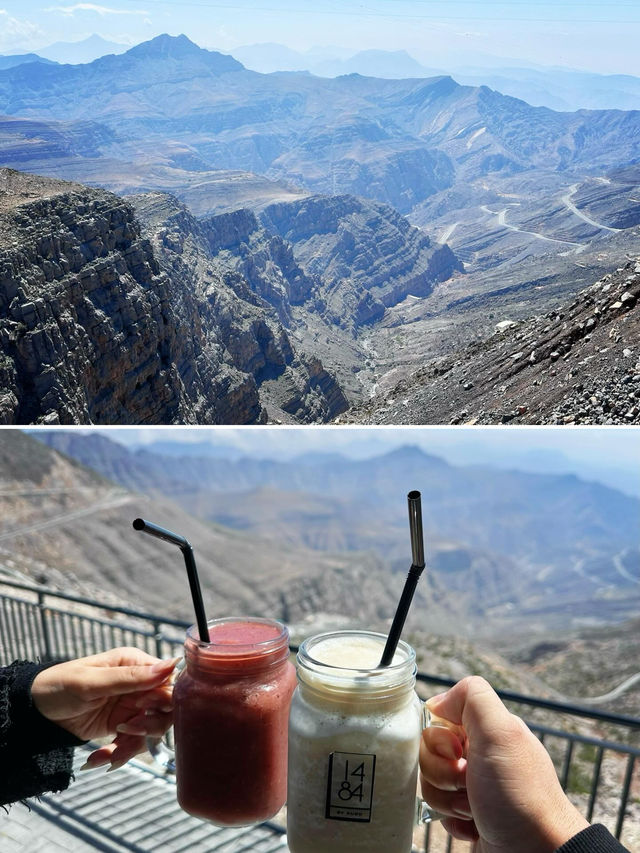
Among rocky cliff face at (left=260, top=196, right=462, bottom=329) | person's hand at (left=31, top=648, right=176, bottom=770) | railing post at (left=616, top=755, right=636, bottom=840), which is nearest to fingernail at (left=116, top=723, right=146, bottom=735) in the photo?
person's hand at (left=31, top=648, right=176, bottom=770)

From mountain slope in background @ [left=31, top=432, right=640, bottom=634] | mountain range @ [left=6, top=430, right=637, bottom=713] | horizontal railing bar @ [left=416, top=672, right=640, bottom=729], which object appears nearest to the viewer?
horizontal railing bar @ [left=416, top=672, right=640, bottom=729]

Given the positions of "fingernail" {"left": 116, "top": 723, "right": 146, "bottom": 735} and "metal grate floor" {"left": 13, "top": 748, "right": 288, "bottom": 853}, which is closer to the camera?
"fingernail" {"left": 116, "top": 723, "right": 146, "bottom": 735}

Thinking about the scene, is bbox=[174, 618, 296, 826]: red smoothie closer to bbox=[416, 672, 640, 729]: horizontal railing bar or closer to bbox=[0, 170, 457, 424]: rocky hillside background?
bbox=[416, 672, 640, 729]: horizontal railing bar

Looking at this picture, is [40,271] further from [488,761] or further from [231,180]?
[231,180]

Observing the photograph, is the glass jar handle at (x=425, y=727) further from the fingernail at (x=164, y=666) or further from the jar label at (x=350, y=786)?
the fingernail at (x=164, y=666)

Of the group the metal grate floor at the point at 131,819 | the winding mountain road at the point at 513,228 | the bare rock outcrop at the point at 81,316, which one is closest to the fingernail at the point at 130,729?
the metal grate floor at the point at 131,819

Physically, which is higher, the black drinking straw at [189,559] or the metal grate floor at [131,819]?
the black drinking straw at [189,559]

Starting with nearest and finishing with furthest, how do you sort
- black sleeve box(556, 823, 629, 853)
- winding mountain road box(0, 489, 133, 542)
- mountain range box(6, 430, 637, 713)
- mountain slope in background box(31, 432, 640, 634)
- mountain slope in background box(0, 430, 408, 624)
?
1. black sleeve box(556, 823, 629, 853)
2. mountain range box(6, 430, 637, 713)
3. winding mountain road box(0, 489, 133, 542)
4. mountain slope in background box(0, 430, 408, 624)
5. mountain slope in background box(31, 432, 640, 634)
